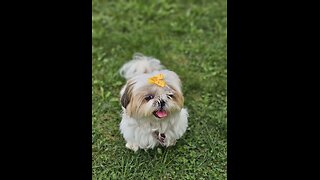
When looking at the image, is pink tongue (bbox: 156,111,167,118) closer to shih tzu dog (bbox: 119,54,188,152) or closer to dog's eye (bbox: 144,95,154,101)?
shih tzu dog (bbox: 119,54,188,152)

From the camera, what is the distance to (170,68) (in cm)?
484

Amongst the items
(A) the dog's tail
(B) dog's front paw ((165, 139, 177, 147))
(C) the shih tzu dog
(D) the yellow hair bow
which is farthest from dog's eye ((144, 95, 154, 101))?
(A) the dog's tail

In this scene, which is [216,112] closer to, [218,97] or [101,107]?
[218,97]

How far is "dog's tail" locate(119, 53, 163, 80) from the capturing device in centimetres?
430

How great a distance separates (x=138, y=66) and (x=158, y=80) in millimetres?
837

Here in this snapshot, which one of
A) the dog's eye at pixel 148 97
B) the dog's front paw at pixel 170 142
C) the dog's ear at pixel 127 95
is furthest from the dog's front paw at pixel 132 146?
the dog's eye at pixel 148 97

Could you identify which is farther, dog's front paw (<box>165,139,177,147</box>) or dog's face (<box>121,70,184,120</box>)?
dog's front paw (<box>165,139,177,147</box>)

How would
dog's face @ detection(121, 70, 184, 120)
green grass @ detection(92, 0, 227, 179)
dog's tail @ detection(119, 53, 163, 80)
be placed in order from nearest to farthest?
dog's face @ detection(121, 70, 184, 120), green grass @ detection(92, 0, 227, 179), dog's tail @ detection(119, 53, 163, 80)

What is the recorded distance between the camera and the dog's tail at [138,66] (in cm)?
430

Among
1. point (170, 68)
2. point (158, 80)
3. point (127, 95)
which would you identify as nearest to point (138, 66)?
point (170, 68)

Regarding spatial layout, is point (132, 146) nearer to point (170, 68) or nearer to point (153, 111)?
point (153, 111)

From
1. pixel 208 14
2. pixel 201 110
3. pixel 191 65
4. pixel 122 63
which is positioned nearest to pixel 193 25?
pixel 208 14

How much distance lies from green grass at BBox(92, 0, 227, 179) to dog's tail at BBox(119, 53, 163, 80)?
5.6 inches

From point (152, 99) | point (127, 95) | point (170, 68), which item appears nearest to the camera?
point (152, 99)
